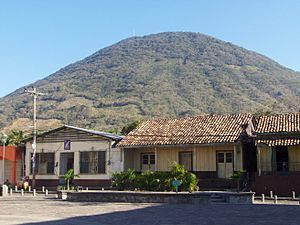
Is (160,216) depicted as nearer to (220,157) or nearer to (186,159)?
(220,157)

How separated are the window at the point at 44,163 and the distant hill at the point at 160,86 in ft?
116

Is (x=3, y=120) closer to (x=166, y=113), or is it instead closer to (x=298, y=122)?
(x=166, y=113)

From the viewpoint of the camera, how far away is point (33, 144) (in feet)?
122

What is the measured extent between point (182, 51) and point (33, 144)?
117614mm

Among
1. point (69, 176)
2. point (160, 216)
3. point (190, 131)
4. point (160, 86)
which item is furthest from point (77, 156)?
point (160, 86)

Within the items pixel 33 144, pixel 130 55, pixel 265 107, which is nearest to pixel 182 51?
pixel 130 55

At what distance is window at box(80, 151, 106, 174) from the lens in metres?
35.6

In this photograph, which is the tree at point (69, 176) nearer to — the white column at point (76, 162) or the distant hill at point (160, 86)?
the white column at point (76, 162)

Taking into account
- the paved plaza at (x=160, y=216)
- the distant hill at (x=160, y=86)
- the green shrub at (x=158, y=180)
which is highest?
the distant hill at (x=160, y=86)

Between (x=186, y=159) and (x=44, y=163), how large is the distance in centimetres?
1164

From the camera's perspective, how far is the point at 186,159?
33469mm

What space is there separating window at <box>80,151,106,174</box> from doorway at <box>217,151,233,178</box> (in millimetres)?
8565

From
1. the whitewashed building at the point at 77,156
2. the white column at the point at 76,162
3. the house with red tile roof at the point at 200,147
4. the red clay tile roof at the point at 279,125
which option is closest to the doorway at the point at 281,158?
the red clay tile roof at the point at 279,125

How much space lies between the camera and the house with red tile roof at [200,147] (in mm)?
31109
